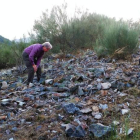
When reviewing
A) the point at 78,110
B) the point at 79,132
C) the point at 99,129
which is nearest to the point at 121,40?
the point at 78,110

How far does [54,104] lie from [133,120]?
1407mm

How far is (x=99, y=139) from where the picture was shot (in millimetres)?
2393

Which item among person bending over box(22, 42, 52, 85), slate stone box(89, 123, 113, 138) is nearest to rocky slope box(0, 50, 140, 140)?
slate stone box(89, 123, 113, 138)

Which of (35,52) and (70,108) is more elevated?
(35,52)

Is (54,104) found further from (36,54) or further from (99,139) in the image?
(36,54)

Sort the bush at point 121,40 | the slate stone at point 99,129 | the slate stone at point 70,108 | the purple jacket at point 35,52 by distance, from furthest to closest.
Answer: the bush at point 121,40, the purple jacket at point 35,52, the slate stone at point 70,108, the slate stone at point 99,129

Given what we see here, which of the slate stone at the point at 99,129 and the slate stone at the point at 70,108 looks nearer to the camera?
the slate stone at the point at 99,129

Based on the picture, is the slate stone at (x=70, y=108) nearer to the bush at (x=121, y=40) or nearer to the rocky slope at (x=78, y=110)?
the rocky slope at (x=78, y=110)

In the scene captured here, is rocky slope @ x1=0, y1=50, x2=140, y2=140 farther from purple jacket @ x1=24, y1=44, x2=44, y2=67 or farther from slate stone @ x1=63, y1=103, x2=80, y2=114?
purple jacket @ x1=24, y1=44, x2=44, y2=67

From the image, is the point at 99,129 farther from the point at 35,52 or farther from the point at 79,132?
the point at 35,52

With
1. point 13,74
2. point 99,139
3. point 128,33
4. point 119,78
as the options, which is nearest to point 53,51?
point 13,74

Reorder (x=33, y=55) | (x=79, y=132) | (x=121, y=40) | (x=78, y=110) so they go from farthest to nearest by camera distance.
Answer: (x=121, y=40)
(x=33, y=55)
(x=78, y=110)
(x=79, y=132)

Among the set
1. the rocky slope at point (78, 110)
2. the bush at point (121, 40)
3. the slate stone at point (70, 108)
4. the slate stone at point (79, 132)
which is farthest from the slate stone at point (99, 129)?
the bush at point (121, 40)

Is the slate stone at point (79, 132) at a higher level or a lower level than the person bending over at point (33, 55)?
lower
